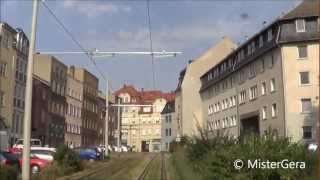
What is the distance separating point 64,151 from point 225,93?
2096 inches

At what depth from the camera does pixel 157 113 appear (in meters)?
154

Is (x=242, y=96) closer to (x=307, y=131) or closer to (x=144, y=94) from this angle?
→ (x=307, y=131)

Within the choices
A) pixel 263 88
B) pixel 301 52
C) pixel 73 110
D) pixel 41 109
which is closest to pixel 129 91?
pixel 73 110

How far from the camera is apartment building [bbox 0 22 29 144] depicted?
62.3m

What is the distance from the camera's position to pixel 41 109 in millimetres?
77625

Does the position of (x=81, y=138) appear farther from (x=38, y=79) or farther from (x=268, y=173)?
(x=268, y=173)

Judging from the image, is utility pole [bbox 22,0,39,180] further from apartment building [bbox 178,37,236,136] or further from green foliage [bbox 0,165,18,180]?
apartment building [bbox 178,37,236,136]

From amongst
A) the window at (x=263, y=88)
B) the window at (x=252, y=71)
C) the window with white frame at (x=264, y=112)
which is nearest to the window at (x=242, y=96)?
the window at (x=252, y=71)

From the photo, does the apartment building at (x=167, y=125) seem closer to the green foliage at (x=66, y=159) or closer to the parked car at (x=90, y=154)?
the parked car at (x=90, y=154)

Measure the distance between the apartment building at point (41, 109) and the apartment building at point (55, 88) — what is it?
179cm

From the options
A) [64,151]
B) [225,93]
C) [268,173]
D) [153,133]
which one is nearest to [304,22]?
[225,93]

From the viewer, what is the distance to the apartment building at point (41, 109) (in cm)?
7506

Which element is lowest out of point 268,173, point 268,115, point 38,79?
point 268,173

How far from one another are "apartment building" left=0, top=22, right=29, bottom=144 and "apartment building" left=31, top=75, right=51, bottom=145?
5058 millimetres
